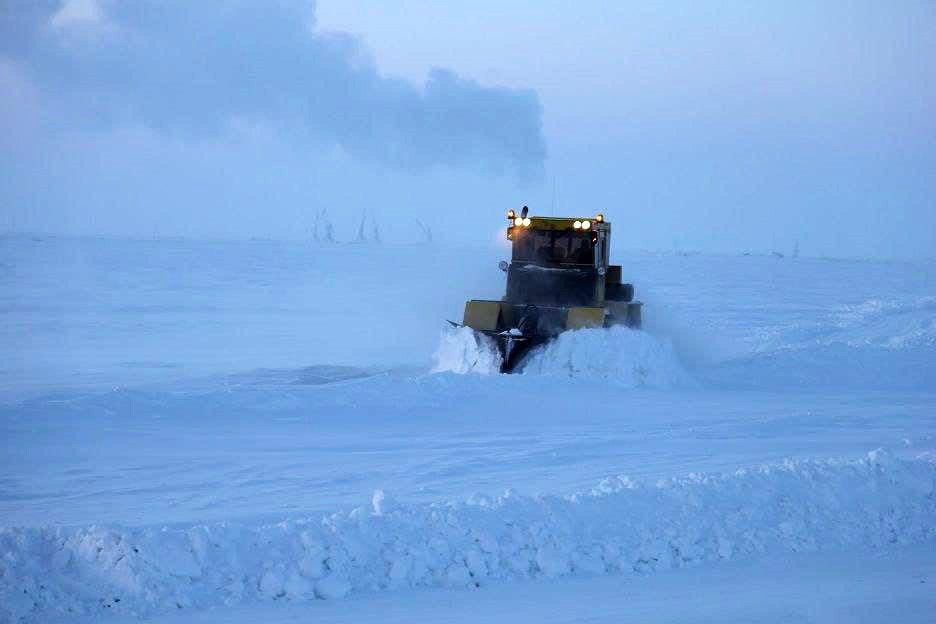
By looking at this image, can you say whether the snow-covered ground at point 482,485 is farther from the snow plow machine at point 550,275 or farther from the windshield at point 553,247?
the windshield at point 553,247

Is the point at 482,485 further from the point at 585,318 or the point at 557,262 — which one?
the point at 557,262

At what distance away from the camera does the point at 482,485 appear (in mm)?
9047

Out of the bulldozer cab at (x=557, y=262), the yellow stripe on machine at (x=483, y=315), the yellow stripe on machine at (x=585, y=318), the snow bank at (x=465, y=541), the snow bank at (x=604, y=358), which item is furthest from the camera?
the bulldozer cab at (x=557, y=262)

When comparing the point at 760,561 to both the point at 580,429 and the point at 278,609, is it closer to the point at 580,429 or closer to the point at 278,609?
the point at 278,609

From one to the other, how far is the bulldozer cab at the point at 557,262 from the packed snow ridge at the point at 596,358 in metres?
1.45

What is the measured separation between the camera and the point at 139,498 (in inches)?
331

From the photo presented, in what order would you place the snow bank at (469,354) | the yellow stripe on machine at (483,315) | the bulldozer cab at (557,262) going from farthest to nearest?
1. the bulldozer cab at (557,262)
2. the yellow stripe on machine at (483,315)
3. the snow bank at (469,354)

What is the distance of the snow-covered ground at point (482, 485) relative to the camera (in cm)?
646

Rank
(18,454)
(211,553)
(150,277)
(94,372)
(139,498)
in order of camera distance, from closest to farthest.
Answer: (211,553), (139,498), (18,454), (94,372), (150,277)

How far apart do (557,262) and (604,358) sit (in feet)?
8.17

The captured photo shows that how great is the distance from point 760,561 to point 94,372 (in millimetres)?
14318

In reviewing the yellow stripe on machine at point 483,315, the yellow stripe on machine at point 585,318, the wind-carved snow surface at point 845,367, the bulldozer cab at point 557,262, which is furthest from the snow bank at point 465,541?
the wind-carved snow surface at point 845,367

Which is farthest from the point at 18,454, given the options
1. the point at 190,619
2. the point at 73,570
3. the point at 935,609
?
the point at 935,609

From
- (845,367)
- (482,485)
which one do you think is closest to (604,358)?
(845,367)
